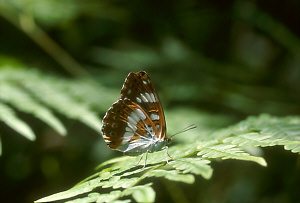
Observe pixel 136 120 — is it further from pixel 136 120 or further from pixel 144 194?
pixel 144 194

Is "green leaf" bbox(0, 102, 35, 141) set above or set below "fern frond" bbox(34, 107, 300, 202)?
above

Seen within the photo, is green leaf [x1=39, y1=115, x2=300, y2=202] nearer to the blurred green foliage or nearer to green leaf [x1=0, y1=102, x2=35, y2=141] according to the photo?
green leaf [x1=0, y1=102, x2=35, y2=141]

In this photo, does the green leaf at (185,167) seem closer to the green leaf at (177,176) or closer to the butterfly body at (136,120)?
the green leaf at (177,176)

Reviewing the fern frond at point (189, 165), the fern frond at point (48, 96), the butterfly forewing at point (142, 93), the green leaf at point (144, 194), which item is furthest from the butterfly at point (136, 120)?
the green leaf at point (144, 194)

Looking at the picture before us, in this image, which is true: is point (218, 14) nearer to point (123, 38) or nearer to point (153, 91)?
point (123, 38)

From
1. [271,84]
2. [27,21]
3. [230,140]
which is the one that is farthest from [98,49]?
[230,140]

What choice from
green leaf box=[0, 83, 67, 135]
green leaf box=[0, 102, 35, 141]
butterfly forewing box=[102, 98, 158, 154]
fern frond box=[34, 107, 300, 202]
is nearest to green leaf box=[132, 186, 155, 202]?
fern frond box=[34, 107, 300, 202]

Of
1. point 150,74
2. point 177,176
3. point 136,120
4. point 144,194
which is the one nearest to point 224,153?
point 177,176

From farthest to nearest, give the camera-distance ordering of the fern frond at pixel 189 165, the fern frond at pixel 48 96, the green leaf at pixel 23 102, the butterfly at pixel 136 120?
1. the fern frond at pixel 48 96
2. the green leaf at pixel 23 102
3. the butterfly at pixel 136 120
4. the fern frond at pixel 189 165

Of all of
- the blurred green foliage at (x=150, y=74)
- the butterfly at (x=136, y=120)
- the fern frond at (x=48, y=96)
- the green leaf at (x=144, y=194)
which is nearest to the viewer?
the green leaf at (x=144, y=194)
